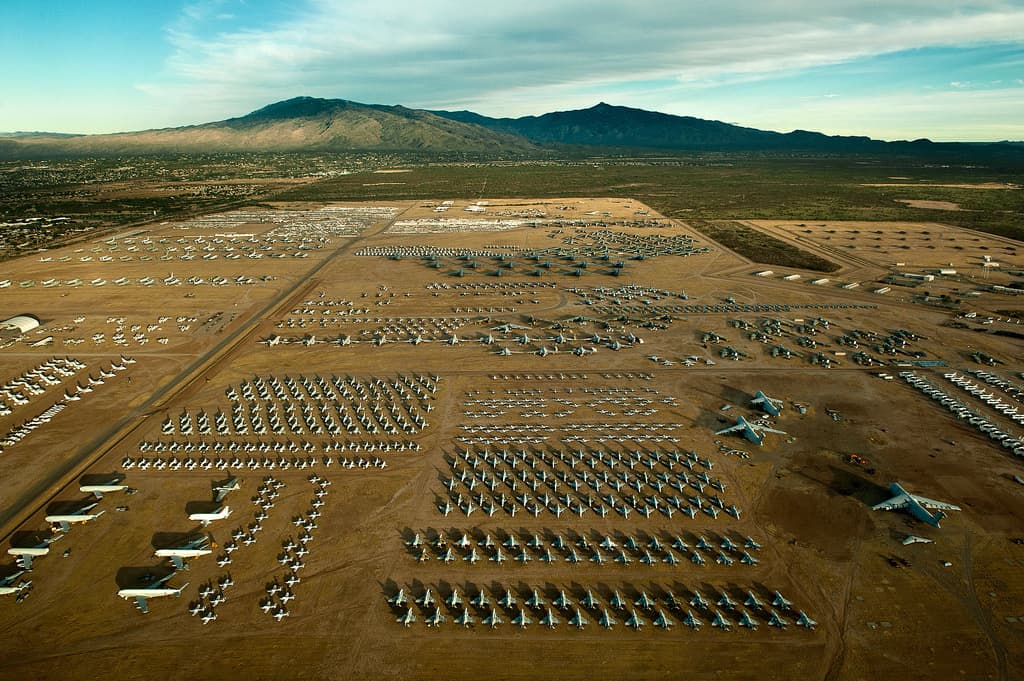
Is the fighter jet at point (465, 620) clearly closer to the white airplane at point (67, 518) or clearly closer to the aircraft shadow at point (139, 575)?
the aircraft shadow at point (139, 575)

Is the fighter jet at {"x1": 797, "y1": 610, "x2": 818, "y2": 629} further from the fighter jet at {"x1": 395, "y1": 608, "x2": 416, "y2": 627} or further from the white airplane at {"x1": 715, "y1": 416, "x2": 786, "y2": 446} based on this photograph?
the fighter jet at {"x1": 395, "y1": 608, "x2": 416, "y2": 627}

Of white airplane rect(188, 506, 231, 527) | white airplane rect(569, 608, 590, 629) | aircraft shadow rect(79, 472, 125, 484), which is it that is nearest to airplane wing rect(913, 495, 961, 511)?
white airplane rect(569, 608, 590, 629)

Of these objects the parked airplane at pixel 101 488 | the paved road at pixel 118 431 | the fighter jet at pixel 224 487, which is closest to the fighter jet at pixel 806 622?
the fighter jet at pixel 224 487

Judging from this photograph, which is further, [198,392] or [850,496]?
[198,392]

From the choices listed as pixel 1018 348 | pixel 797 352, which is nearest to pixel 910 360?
pixel 797 352

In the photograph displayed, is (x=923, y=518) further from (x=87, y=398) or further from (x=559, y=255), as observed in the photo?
(x=559, y=255)

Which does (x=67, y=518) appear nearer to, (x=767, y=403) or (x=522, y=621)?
(x=522, y=621)
